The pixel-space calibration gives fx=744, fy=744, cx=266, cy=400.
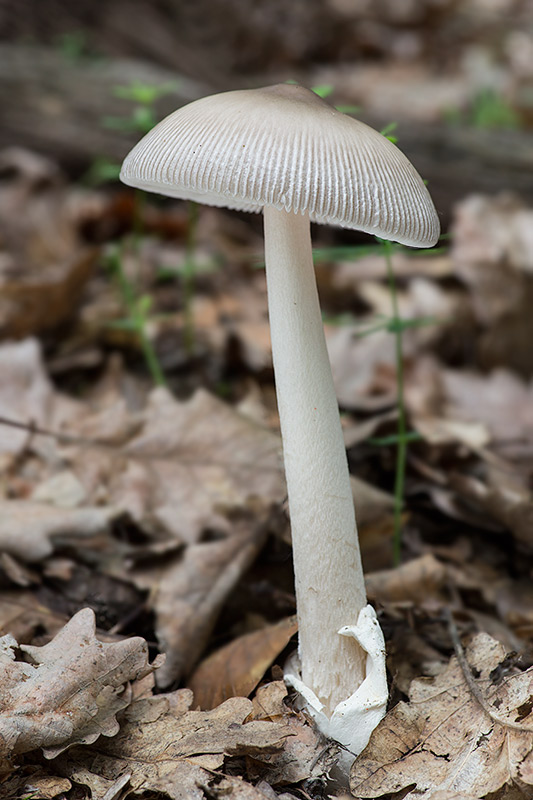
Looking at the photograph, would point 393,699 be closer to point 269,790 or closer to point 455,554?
point 269,790

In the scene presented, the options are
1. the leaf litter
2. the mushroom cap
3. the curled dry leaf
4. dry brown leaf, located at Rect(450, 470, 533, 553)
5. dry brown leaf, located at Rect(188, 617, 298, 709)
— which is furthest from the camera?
the curled dry leaf

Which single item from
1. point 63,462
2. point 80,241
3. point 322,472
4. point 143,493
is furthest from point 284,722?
point 80,241

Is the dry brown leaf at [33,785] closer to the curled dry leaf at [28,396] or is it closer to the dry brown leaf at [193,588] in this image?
the dry brown leaf at [193,588]

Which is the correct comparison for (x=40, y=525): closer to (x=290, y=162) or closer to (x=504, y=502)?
(x=290, y=162)

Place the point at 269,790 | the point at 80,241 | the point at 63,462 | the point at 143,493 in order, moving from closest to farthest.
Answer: the point at 269,790 < the point at 143,493 < the point at 63,462 < the point at 80,241

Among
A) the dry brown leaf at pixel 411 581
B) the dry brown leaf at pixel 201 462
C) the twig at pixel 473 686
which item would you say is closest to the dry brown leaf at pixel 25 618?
the dry brown leaf at pixel 201 462

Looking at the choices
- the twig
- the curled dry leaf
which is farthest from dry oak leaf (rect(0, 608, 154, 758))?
the curled dry leaf

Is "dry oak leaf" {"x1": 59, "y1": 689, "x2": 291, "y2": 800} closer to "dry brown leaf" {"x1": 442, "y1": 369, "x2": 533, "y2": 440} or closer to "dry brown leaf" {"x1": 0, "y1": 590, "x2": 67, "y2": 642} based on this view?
"dry brown leaf" {"x1": 0, "y1": 590, "x2": 67, "y2": 642}
